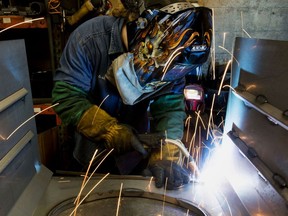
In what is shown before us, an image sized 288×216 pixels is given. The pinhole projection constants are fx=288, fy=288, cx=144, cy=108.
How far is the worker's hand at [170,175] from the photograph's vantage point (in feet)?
3.44

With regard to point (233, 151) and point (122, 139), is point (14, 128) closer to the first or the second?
point (122, 139)

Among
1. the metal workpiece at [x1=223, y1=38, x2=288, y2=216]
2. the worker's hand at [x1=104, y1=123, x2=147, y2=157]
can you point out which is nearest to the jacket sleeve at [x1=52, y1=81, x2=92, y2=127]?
the worker's hand at [x1=104, y1=123, x2=147, y2=157]

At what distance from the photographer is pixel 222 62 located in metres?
3.57

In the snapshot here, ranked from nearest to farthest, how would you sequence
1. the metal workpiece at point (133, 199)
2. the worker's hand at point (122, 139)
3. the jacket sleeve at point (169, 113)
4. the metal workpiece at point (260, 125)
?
1. the metal workpiece at point (260, 125)
2. the metal workpiece at point (133, 199)
3. the worker's hand at point (122, 139)
4. the jacket sleeve at point (169, 113)

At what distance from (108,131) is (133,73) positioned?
281 mm

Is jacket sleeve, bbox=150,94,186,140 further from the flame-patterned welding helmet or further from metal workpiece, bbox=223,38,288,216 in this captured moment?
metal workpiece, bbox=223,38,288,216

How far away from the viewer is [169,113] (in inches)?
61.0

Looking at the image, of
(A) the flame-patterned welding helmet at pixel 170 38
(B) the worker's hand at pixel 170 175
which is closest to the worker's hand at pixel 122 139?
(B) the worker's hand at pixel 170 175

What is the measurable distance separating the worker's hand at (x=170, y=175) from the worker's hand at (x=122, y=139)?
127 millimetres

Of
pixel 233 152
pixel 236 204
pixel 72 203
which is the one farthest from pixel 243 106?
pixel 72 203

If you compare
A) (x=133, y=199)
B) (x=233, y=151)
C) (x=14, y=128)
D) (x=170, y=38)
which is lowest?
(x=133, y=199)

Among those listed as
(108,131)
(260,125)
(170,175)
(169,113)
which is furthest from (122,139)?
(260,125)

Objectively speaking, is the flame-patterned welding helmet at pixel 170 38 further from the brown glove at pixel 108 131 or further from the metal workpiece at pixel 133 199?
the metal workpiece at pixel 133 199

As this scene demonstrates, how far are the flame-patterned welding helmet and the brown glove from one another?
238mm
